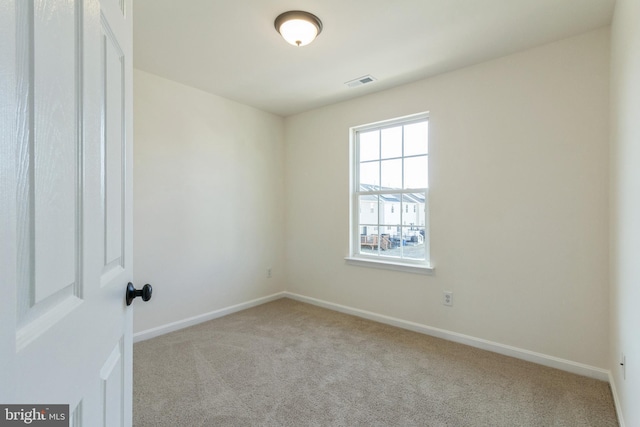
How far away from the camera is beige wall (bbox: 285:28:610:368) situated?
7.38 ft

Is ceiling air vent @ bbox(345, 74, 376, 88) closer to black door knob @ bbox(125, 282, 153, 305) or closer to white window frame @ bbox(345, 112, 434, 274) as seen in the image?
white window frame @ bbox(345, 112, 434, 274)

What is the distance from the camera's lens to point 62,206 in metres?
0.54

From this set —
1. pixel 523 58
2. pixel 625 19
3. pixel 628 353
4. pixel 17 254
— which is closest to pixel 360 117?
pixel 523 58

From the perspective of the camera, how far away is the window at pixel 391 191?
3.18 m

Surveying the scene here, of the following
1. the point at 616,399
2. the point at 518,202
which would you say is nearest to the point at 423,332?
the point at 616,399

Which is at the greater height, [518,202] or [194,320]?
[518,202]

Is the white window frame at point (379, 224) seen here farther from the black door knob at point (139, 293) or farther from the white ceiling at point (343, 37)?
the black door knob at point (139, 293)

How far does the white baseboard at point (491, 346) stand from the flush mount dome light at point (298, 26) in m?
2.76

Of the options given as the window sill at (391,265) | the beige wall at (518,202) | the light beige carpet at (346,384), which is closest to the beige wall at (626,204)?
the beige wall at (518,202)

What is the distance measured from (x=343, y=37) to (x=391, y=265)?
220 cm

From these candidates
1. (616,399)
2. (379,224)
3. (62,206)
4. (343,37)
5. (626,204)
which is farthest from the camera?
(379,224)

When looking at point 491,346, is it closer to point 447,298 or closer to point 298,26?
point 447,298

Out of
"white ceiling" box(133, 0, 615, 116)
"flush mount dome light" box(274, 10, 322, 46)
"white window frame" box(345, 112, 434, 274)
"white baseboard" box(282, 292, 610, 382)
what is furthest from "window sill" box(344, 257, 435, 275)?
"flush mount dome light" box(274, 10, 322, 46)

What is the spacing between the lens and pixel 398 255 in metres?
3.34
